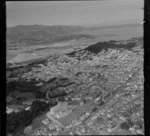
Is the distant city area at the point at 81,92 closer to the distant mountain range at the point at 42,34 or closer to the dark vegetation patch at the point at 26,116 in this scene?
the dark vegetation patch at the point at 26,116

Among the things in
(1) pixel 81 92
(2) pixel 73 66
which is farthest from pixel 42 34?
(1) pixel 81 92

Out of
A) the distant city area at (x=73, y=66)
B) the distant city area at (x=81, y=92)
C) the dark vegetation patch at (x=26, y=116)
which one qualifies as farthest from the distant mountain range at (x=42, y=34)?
the dark vegetation patch at (x=26, y=116)

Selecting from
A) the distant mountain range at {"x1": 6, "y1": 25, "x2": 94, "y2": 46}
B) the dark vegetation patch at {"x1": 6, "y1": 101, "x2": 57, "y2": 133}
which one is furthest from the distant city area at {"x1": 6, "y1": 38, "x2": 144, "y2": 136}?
the distant mountain range at {"x1": 6, "y1": 25, "x2": 94, "y2": 46}

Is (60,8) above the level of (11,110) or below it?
above

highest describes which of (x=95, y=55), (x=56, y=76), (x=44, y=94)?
(x=95, y=55)

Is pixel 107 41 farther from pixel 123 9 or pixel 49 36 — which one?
pixel 49 36

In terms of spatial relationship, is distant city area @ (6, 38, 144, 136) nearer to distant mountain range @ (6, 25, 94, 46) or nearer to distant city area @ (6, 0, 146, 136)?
distant city area @ (6, 0, 146, 136)

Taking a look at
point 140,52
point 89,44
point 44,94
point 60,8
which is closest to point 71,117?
point 44,94
